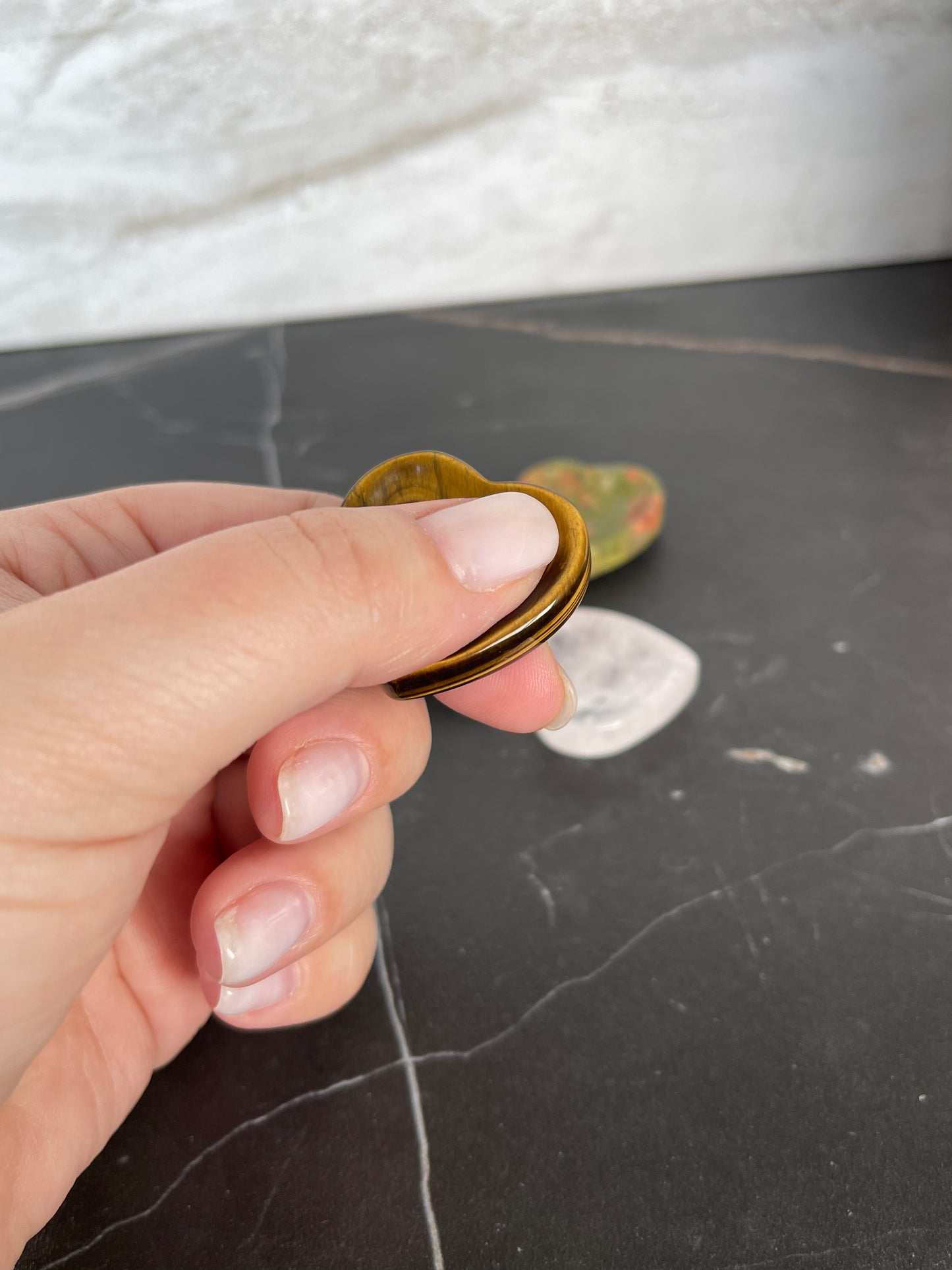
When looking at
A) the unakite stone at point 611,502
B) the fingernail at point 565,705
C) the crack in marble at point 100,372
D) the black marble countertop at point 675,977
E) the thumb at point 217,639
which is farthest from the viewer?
the crack in marble at point 100,372

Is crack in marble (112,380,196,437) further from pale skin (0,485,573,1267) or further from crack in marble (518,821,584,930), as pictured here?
crack in marble (518,821,584,930)

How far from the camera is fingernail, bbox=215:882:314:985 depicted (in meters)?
0.43

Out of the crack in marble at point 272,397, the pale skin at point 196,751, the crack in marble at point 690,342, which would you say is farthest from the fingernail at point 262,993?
the crack in marble at point 690,342

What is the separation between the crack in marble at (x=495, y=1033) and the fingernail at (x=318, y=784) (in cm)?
12

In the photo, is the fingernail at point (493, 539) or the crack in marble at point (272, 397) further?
the crack in marble at point (272, 397)

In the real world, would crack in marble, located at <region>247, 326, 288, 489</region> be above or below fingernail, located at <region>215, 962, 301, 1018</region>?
above

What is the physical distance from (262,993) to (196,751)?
181 mm

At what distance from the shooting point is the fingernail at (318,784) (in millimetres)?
429

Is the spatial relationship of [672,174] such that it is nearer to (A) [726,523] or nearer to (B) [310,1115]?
(A) [726,523]

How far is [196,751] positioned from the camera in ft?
1.10

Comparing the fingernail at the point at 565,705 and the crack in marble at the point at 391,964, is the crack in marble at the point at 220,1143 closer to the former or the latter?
the crack in marble at the point at 391,964

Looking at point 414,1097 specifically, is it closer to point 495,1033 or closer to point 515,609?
point 495,1033

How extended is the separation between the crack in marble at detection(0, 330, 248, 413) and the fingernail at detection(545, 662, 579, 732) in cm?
76

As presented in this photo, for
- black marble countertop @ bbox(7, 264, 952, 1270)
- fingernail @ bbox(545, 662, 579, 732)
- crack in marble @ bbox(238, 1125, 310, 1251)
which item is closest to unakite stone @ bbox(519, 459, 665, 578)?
black marble countertop @ bbox(7, 264, 952, 1270)
